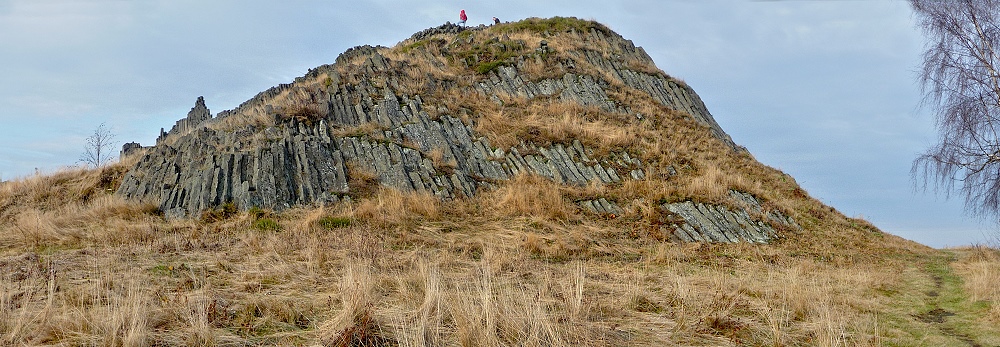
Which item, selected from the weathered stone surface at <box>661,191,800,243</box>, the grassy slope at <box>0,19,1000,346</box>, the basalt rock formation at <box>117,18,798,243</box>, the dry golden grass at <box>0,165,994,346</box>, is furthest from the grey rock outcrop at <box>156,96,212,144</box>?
the weathered stone surface at <box>661,191,800,243</box>

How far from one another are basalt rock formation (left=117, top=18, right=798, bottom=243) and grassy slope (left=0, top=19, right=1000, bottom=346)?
0.58m

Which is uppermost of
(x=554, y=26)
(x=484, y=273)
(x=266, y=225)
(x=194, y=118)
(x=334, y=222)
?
(x=554, y=26)

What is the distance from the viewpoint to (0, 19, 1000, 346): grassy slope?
4754 mm

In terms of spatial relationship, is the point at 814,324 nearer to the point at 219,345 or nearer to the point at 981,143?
the point at 219,345

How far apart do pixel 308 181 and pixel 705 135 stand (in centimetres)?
1649

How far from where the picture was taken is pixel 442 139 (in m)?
18.0

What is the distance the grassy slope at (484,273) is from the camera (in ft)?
15.6

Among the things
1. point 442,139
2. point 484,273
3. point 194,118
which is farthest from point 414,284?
point 194,118

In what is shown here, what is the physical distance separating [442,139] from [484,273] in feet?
38.3

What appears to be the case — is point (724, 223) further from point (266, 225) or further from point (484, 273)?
point (266, 225)

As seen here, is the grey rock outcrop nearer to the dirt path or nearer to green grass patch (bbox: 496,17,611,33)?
green grass patch (bbox: 496,17,611,33)

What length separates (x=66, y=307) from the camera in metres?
4.89

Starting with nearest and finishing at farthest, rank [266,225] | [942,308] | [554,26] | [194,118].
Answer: [942,308] < [266,225] < [194,118] < [554,26]

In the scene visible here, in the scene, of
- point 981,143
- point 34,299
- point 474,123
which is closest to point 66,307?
point 34,299
